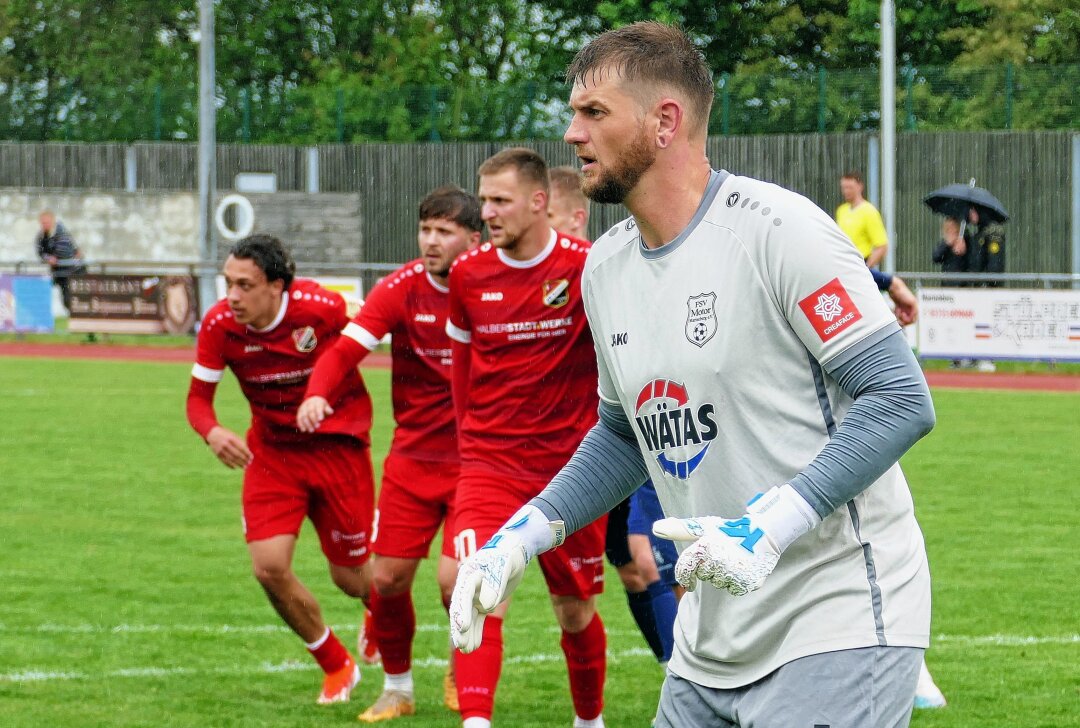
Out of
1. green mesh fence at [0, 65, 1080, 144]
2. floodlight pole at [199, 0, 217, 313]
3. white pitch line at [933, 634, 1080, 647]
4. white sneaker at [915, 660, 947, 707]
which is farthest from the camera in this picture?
green mesh fence at [0, 65, 1080, 144]

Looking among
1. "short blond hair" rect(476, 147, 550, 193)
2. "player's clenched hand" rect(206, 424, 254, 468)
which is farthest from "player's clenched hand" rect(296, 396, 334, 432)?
"short blond hair" rect(476, 147, 550, 193)

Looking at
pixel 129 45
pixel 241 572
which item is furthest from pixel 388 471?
pixel 129 45

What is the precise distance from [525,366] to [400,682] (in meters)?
1.49

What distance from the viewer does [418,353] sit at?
7191 millimetres

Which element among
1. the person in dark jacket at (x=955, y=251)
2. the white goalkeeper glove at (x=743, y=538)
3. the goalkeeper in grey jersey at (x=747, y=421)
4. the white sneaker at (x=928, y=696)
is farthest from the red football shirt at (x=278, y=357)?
the person in dark jacket at (x=955, y=251)

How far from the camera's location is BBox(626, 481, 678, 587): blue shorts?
687 centimetres

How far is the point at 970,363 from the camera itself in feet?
67.6

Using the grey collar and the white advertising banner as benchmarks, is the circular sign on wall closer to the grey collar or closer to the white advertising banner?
the white advertising banner

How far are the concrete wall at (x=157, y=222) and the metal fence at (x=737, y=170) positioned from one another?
85.8 inches

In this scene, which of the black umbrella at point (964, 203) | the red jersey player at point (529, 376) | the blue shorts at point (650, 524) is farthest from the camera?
the black umbrella at point (964, 203)

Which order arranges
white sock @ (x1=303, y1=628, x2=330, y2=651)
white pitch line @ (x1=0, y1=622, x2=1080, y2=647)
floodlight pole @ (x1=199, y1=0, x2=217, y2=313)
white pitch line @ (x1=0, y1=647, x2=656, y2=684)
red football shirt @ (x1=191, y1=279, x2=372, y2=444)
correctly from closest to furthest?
1. white sock @ (x1=303, y1=628, x2=330, y2=651)
2. white pitch line @ (x1=0, y1=647, x2=656, y2=684)
3. red football shirt @ (x1=191, y1=279, x2=372, y2=444)
4. white pitch line @ (x1=0, y1=622, x2=1080, y2=647)
5. floodlight pole @ (x1=199, y1=0, x2=217, y2=313)

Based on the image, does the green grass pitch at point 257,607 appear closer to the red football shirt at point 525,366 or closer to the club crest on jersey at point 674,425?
→ the red football shirt at point 525,366

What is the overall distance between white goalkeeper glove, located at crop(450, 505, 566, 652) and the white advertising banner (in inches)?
665

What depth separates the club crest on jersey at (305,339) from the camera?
7.48m
